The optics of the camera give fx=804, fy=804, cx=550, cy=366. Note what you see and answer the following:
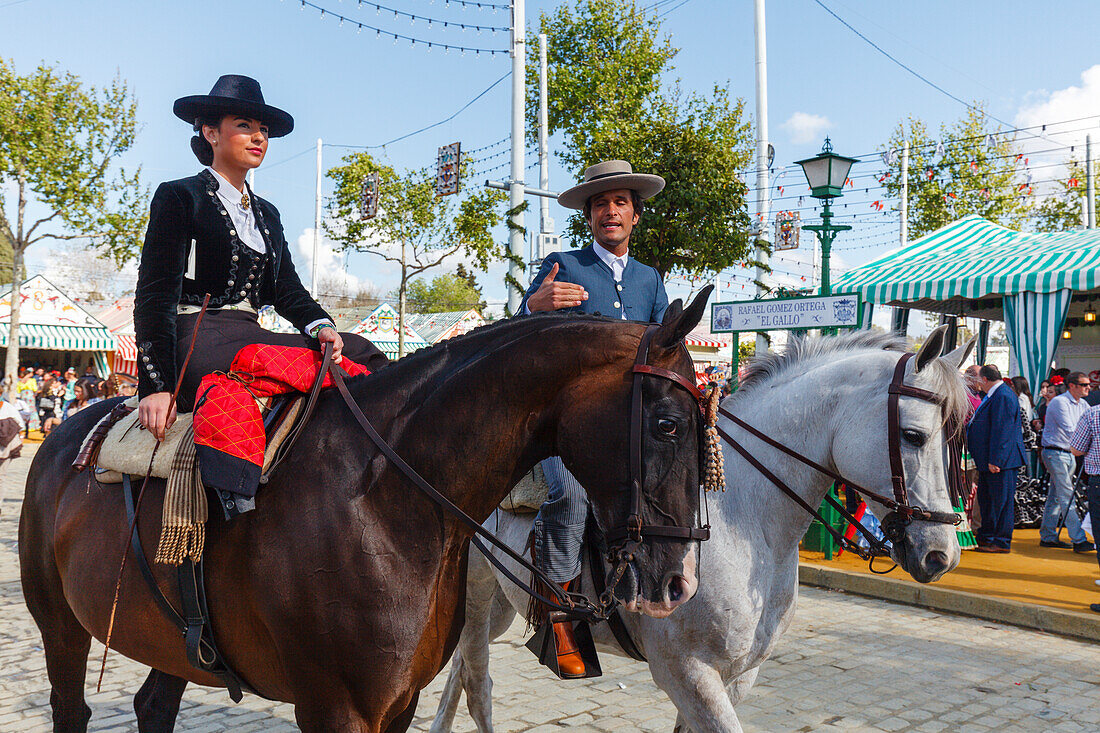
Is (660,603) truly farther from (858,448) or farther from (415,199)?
(415,199)

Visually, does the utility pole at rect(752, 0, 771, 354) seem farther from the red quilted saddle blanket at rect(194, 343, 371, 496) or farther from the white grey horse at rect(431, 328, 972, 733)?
the red quilted saddle blanket at rect(194, 343, 371, 496)

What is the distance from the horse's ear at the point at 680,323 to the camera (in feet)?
6.42

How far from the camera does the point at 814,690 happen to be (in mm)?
A: 4996

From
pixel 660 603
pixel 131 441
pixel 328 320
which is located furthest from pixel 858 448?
pixel 131 441

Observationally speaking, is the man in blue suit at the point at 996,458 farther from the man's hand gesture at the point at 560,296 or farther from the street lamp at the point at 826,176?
the man's hand gesture at the point at 560,296

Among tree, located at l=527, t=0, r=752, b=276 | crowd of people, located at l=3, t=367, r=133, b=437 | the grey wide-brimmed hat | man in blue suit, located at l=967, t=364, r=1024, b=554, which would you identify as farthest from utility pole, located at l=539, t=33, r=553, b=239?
the grey wide-brimmed hat

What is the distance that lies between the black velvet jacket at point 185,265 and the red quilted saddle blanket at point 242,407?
21 cm

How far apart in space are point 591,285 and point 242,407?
1689 mm

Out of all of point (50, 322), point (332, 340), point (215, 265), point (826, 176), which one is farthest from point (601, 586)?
point (50, 322)

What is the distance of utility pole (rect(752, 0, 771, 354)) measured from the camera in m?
13.0

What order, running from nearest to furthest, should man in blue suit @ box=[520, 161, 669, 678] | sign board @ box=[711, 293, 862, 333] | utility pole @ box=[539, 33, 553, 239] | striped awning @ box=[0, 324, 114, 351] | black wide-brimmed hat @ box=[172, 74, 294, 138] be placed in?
black wide-brimmed hat @ box=[172, 74, 294, 138]
man in blue suit @ box=[520, 161, 669, 678]
sign board @ box=[711, 293, 862, 333]
utility pole @ box=[539, 33, 553, 239]
striped awning @ box=[0, 324, 114, 351]

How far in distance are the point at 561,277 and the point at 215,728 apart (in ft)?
9.88

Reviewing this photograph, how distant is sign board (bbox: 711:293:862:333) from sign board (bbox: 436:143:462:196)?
14413 mm

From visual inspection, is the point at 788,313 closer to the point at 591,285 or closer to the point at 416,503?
the point at 591,285
